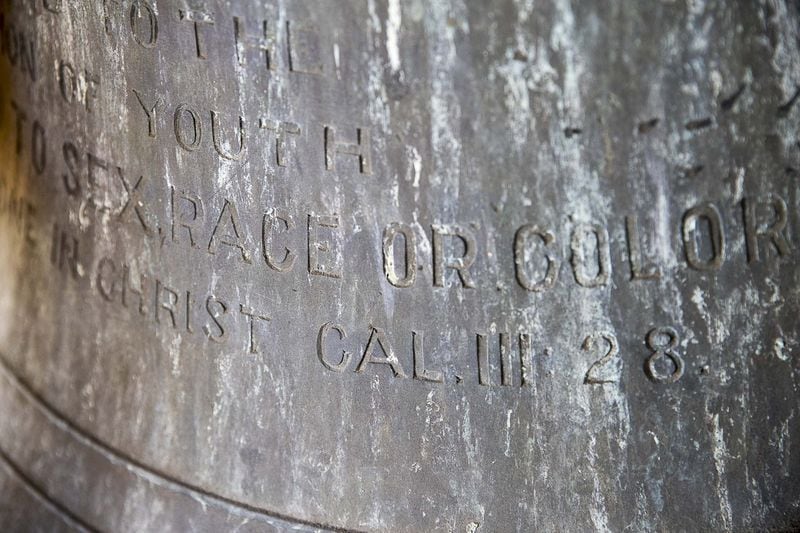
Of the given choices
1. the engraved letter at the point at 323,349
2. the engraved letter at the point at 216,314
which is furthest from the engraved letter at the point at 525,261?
the engraved letter at the point at 216,314

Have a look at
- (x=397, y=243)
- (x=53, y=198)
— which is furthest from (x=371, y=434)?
(x=53, y=198)

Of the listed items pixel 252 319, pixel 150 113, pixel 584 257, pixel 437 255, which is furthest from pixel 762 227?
pixel 150 113

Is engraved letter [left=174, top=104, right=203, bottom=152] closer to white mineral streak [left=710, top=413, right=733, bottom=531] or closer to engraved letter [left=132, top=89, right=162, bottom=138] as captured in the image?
engraved letter [left=132, top=89, right=162, bottom=138]

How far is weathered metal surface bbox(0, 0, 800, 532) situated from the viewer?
3.24 ft

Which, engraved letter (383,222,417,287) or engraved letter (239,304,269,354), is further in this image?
engraved letter (239,304,269,354)

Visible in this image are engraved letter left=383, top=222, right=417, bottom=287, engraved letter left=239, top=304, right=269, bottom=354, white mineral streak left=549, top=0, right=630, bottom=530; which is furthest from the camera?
engraved letter left=239, top=304, right=269, bottom=354

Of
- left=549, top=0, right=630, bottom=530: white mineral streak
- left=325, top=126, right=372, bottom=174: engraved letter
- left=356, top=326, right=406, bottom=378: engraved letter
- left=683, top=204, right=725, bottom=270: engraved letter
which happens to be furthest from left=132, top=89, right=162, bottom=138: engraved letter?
left=683, top=204, right=725, bottom=270: engraved letter

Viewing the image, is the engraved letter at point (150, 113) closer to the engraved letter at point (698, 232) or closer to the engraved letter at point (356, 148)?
the engraved letter at point (356, 148)

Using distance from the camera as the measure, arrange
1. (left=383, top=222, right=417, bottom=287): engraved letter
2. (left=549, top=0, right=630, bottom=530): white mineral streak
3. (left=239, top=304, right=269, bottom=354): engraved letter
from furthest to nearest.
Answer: (left=239, top=304, right=269, bottom=354): engraved letter → (left=383, top=222, right=417, bottom=287): engraved letter → (left=549, top=0, right=630, bottom=530): white mineral streak

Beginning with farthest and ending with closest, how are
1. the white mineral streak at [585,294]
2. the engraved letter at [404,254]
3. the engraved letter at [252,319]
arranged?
the engraved letter at [252,319] < the engraved letter at [404,254] < the white mineral streak at [585,294]

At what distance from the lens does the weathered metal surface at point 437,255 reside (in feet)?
3.24

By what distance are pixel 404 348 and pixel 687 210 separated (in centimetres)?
32

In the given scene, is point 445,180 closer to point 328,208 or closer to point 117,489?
point 328,208

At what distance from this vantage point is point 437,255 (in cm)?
108
